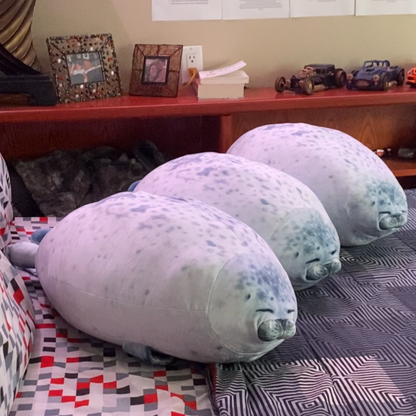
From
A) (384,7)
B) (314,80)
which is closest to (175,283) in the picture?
(314,80)

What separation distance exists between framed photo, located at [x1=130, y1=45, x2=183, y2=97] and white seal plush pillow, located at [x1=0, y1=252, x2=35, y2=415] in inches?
43.6

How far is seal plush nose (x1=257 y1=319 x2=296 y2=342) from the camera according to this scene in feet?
2.43

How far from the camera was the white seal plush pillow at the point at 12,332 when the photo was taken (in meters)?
0.66

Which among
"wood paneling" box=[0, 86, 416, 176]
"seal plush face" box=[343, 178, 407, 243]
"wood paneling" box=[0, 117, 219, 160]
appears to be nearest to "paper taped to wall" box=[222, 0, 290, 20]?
"wood paneling" box=[0, 86, 416, 176]

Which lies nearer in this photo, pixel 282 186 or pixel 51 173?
pixel 282 186

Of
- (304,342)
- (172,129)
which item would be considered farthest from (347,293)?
(172,129)

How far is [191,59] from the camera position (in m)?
2.00

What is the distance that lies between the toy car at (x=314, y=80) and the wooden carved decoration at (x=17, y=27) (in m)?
0.81

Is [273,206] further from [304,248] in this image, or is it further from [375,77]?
[375,77]

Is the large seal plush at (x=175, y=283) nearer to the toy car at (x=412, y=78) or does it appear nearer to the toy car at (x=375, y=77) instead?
the toy car at (x=375, y=77)

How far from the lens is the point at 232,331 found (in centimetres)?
74

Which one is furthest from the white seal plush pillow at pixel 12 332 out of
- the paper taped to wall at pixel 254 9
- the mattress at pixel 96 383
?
the paper taped to wall at pixel 254 9

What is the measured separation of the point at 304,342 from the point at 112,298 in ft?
0.97

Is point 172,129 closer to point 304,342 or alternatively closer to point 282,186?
point 282,186
